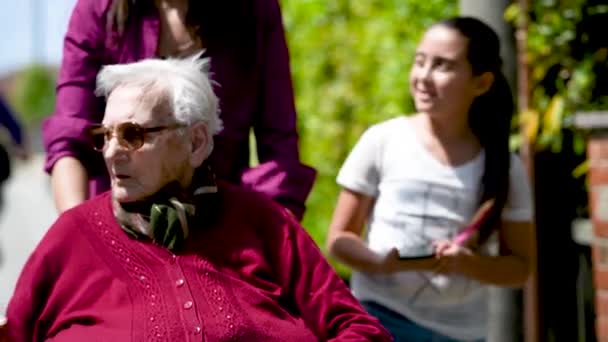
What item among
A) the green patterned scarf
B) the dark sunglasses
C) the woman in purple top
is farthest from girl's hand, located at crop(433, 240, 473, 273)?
the dark sunglasses

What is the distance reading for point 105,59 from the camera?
153 inches

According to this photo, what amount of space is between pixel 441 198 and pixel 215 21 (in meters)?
0.84

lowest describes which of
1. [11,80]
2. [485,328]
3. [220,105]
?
[11,80]

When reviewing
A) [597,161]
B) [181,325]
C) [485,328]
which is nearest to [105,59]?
[181,325]

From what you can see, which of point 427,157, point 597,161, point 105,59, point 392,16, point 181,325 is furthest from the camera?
point 392,16

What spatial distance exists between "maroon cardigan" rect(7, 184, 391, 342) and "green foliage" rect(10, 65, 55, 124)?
59.8 m

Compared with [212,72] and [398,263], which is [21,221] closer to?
[398,263]

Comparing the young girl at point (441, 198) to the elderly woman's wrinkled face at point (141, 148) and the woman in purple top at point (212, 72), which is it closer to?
the woman in purple top at point (212, 72)

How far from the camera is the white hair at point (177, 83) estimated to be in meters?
3.38

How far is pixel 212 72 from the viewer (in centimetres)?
379

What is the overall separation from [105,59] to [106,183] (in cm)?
32

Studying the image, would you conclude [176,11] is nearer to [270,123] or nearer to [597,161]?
[270,123]

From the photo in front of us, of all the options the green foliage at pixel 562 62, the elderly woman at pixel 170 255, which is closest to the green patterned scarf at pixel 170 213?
the elderly woman at pixel 170 255

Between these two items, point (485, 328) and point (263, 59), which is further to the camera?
point (485, 328)
